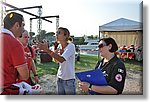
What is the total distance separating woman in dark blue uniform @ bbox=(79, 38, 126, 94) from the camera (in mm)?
1670

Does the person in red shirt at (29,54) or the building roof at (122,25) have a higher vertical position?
the building roof at (122,25)

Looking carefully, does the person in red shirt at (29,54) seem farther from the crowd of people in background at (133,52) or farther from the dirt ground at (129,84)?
the crowd of people in background at (133,52)

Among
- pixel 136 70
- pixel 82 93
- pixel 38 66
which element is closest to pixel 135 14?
pixel 136 70

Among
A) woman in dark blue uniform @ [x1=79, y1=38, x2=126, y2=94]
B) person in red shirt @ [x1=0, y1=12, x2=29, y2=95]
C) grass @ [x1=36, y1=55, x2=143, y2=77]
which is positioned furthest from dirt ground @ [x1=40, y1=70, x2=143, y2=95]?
person in red shirt @ [x1=0, y1=12, x2=29, y2=95]

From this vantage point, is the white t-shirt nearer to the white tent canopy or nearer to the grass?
the grass

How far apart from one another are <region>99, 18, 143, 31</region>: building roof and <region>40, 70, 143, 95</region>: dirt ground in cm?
36

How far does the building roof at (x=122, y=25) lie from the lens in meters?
2.00

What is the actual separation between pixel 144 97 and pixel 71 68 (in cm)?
66

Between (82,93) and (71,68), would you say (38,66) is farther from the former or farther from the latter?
(82,93)

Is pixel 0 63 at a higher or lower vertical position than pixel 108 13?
lower

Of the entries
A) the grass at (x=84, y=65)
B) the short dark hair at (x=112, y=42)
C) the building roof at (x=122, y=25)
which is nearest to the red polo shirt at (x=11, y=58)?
the grass at (x=84, y=65)

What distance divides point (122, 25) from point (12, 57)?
95cm

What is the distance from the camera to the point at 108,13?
205cm

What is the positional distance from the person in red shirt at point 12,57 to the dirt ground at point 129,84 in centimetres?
31
